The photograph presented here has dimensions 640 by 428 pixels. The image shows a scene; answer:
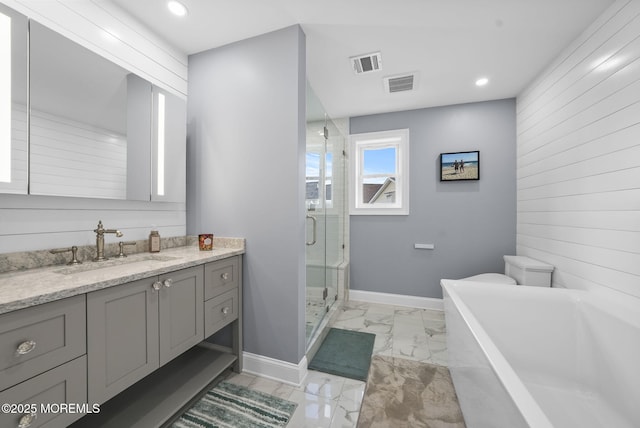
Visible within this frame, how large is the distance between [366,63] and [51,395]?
282cm

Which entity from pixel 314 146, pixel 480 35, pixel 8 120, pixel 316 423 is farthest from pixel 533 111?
pixel 8 120

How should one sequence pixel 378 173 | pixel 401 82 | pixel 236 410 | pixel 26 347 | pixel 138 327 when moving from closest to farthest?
1. pixel 26 347
2. pixel 138 327
3. pixel 236 410
4. pixel 401 82
5. pixel 378 173

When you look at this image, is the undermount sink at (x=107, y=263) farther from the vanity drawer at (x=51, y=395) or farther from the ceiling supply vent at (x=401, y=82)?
the ceiling supply vent at (x=401, y=82)

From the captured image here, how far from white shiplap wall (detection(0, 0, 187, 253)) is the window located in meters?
2.20

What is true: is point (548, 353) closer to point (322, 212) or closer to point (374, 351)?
point (374, 351)

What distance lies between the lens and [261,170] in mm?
1828

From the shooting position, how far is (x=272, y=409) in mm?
1492

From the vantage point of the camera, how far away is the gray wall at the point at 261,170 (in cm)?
174

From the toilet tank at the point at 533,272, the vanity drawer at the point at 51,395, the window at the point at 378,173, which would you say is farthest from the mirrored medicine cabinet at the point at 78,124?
the toilet tank at the point at 533,272

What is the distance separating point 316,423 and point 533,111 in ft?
11.1

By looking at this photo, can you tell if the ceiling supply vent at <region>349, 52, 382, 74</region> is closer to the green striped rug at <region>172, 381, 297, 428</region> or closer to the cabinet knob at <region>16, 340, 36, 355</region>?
the cabinet knob at <region>16, 340, 36, 355</region>

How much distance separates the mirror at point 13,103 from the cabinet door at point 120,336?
2.49 ft

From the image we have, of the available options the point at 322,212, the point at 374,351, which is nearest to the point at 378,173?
the point at 322,212

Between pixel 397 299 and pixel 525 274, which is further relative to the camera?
pixel 397 299
